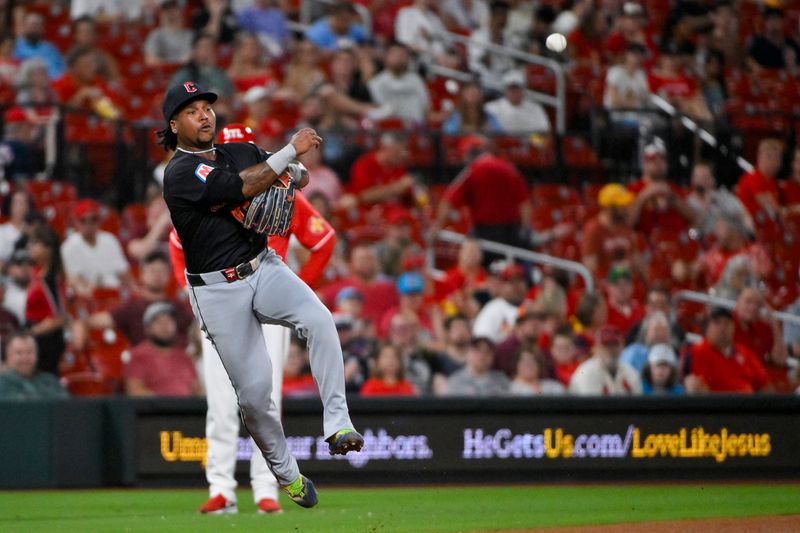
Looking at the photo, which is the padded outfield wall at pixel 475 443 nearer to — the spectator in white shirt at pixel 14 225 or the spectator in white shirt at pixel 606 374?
the spectator in white shirt at pixel 606 374

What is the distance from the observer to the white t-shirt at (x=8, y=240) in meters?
12.3

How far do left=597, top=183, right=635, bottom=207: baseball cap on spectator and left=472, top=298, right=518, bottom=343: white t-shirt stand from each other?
2398 millimetres

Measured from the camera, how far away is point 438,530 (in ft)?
23.9

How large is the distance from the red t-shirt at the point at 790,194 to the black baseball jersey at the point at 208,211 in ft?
31.4

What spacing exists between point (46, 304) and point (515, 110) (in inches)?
238

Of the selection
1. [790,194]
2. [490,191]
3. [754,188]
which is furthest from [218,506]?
[790,194]

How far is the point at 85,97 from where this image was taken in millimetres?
14633

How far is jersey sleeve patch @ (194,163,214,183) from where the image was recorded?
250 inches

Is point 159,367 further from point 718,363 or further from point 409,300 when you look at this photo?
point 718,363

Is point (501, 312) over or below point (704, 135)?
below

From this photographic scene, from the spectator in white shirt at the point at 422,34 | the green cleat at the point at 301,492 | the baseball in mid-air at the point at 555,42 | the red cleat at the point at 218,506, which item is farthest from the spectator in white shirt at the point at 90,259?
the baseball in mid-air at the point at 555,42

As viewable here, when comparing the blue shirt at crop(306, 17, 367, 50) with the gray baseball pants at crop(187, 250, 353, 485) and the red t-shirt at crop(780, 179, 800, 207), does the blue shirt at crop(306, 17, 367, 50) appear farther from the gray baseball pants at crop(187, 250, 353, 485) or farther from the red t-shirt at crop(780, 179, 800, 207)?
the gray baseball pants at crop(187, 250, 353, 485)

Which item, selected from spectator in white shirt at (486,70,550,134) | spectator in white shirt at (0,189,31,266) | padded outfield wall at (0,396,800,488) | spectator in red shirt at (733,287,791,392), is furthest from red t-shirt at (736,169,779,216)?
spectator in white shirt at (0,189,31,266)

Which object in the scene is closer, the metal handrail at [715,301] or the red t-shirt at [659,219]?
the metal handrail at [715,301]
